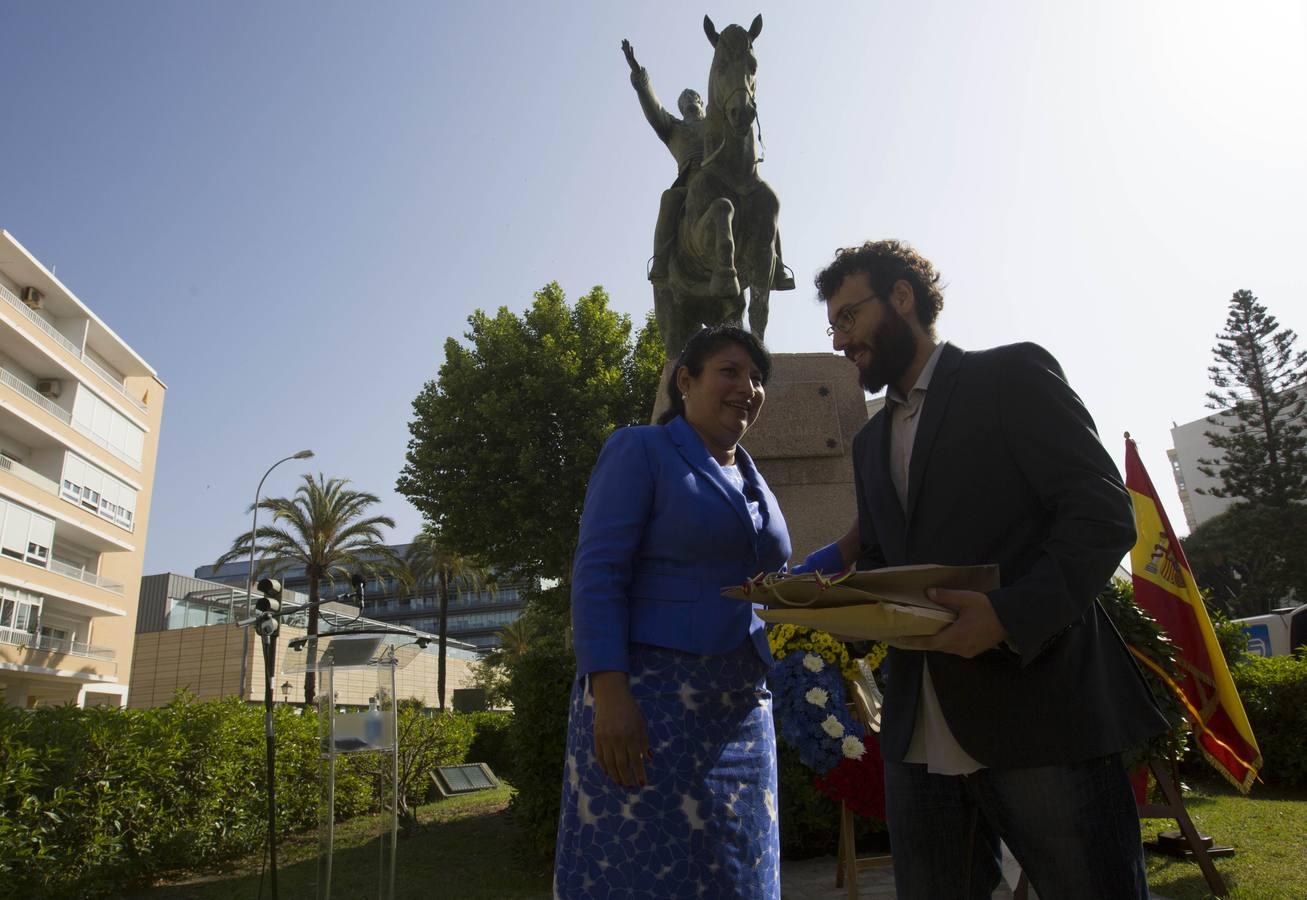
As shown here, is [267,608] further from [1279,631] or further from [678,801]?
[1279,631]

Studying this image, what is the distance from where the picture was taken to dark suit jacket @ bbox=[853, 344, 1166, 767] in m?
1.54

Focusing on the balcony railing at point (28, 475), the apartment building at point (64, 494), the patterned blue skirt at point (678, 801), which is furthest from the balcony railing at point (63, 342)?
the patterned blue skirt at point (678, 801)

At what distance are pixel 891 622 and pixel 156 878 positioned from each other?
8335mm

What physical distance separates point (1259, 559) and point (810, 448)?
138ft

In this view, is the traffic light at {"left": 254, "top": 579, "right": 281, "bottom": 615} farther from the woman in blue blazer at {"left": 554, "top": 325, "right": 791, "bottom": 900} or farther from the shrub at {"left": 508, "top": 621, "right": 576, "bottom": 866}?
the woman in blue blazer at {"left": 554, "top": 325, "right": 791, "bottom": 900}

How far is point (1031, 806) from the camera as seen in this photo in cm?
161

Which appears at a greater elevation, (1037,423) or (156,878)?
(1037,423)

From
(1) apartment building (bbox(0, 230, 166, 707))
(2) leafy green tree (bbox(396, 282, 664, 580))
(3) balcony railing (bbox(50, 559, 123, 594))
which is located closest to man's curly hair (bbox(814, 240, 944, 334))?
(2) leafy green tree (bbox(396, 282, 664, 580))

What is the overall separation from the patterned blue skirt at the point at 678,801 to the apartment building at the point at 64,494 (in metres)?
35.5

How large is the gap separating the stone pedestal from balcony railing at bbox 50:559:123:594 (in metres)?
37.4

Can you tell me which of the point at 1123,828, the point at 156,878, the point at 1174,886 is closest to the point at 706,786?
the point at 1123,828

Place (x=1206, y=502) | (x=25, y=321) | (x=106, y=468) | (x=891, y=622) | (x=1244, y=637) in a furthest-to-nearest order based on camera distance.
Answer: (x=1206, y=502), (x=106, y=468), (x=25, y=321), (x=1244, y=637), (x=891, y=622)

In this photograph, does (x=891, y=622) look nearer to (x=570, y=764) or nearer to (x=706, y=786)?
(x=706, y=786)

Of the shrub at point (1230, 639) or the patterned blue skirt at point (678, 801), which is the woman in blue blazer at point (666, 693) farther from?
the shrub at point (1230, 639)
